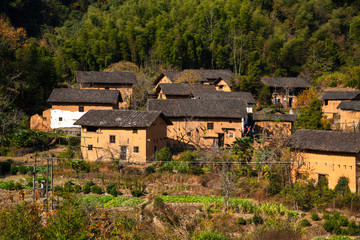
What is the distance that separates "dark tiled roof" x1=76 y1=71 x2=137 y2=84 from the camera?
129 ft

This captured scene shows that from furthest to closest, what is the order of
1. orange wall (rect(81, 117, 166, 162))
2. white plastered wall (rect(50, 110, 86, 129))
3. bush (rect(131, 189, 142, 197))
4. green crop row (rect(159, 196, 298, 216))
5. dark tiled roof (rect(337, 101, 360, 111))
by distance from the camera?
white plastered wall (rect(50, 110, 86, 129)), dark tiled roof (rect(337, 101, 360, 111)), orange wall (rect(81, 117, 166, 162)), bush (rect(131, 189, 142, 197)), green crop row (rect(159, 196, 298, 216))

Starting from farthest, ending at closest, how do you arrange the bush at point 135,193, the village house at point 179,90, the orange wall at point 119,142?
1. the village house at point 179,90
2. the orange wall at point 119,142
3. the bush at point 135,193

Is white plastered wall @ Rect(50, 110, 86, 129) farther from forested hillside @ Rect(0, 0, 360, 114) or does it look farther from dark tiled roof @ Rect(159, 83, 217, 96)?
dark tiled roof @ Rect(159, 83, 217, 96)

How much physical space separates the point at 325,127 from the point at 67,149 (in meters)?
17.2

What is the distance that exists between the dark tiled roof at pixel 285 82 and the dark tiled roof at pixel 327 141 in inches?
829

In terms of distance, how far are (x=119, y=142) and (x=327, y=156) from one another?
12.2 m

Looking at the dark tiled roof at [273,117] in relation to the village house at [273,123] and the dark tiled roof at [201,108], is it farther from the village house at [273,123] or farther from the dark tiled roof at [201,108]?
the dark tiled roof at [201,108]

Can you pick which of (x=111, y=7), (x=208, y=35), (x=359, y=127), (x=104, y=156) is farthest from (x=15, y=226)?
(x=111, y=7)

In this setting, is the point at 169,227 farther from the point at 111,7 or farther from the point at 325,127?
the point at 111,7

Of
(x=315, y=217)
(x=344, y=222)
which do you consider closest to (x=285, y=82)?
(x=315, y=217)

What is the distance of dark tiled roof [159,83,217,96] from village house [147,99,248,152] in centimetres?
871

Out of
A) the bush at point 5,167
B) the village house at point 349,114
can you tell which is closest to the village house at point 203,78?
the village house at point 349,114

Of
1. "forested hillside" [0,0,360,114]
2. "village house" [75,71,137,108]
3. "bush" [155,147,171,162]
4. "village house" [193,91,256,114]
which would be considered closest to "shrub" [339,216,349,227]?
"bush" [155,147,171,162]

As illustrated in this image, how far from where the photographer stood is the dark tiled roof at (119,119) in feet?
84.4
